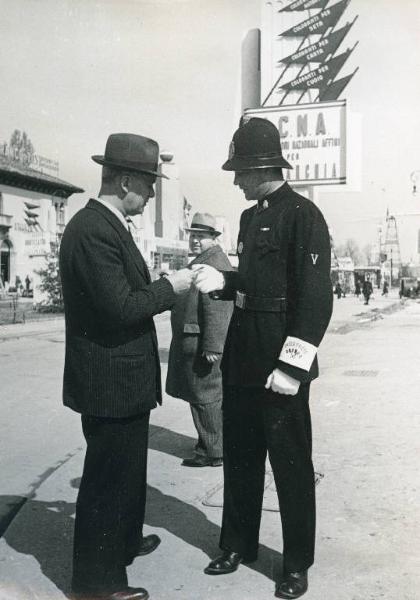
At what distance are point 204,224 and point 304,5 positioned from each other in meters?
3.30

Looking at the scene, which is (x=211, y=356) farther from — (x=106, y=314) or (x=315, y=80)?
(x=315, y=80)

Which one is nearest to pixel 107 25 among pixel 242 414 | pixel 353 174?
pixel 242 414

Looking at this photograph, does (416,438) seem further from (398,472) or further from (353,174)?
(353,174)

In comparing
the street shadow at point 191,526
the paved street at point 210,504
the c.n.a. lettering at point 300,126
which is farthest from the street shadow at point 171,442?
the c.n.a. lettering at point 300,126

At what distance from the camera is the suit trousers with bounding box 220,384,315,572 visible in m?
2.79

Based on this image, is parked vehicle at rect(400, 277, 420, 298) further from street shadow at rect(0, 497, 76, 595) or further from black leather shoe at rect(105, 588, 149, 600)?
black leather shoe at rect(105, 588, 149, 600)

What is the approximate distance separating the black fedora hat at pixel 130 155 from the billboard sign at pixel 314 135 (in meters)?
9.71

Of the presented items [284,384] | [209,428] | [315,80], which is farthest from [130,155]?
[315,80]

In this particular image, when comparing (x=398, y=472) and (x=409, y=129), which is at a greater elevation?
(x=409, y=129)

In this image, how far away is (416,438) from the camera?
17.9 ft

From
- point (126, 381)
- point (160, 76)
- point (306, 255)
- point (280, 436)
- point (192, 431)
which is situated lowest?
point (192, 431)

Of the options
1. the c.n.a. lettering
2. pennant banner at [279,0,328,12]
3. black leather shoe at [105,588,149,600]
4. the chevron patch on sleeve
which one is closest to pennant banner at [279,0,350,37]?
pennant banner at [279,0,328,12]

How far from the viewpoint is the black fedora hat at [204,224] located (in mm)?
4875

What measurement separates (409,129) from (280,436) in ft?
10.8
